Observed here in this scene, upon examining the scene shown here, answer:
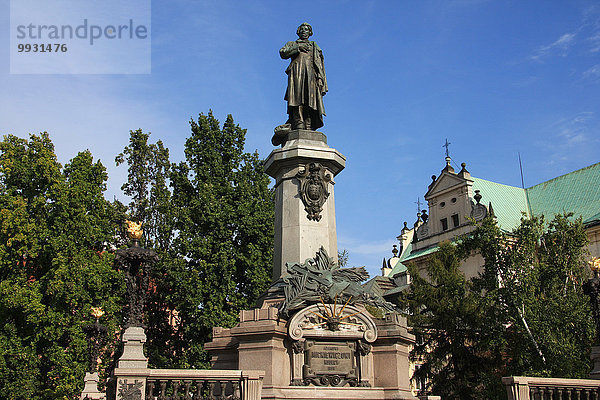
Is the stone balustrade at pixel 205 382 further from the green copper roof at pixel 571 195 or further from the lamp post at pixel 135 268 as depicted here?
the green copper roof at pixel 571 195

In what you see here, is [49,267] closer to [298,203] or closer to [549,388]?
[298,203]

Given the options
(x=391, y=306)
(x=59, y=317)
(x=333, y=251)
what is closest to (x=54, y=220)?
(x=59, y=317)

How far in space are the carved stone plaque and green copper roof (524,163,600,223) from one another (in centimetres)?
3390

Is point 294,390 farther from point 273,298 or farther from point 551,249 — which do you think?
point 551,249

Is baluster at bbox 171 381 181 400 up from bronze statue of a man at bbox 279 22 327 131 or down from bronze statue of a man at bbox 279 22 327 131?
down

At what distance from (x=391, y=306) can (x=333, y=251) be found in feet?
6.47

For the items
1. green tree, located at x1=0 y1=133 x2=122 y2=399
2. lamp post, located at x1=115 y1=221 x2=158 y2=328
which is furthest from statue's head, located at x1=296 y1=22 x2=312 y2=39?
green tree, located at x1=0 y1=133 x2=122 y2=399

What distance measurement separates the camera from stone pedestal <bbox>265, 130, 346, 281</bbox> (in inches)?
523

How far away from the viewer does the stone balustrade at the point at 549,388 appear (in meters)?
11.5

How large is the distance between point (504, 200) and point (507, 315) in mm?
23381

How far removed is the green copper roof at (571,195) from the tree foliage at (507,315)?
16620 millimetres

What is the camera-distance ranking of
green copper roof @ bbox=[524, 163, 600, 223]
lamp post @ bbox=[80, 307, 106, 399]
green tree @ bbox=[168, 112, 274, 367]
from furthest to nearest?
green copper roof @ bbox=[524, 163, 600, 223], green tree @ bbox=[168, 112, 274, 367], lamp post @ bbox=[80, 307, 106, 399]

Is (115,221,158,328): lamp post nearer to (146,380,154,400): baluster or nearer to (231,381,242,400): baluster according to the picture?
(146,380,154,400): baluster

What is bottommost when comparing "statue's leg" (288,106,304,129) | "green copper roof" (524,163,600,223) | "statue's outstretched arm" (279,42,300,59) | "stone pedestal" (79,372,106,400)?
"stone pedestal" (79,372,106,400)
